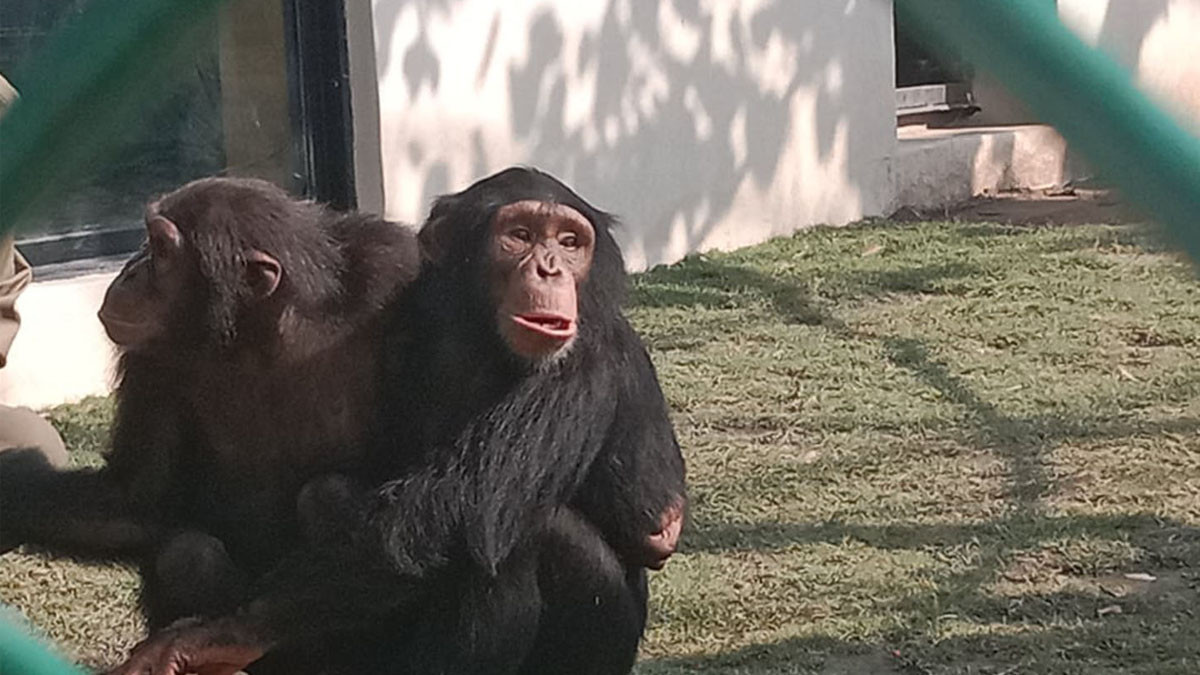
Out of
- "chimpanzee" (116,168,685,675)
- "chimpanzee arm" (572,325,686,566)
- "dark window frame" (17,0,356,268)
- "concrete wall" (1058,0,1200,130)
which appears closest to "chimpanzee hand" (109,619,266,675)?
"chimpanzee" (116,168,685,675)

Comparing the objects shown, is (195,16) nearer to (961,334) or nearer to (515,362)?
(515,362)

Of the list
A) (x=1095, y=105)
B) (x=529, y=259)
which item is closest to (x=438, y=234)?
(x=529, y=259)

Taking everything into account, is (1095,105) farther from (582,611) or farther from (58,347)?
(58,347)

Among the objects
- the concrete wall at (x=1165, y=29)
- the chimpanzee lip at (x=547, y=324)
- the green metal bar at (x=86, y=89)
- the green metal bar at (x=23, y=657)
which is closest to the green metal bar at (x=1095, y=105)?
the green metal bar at (x=86, y=89)

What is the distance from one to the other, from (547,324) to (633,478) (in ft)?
1.15

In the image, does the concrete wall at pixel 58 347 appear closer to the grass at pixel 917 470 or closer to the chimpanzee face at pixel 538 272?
the grass at pixel 917 470

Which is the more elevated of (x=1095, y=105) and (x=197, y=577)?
(x=1095, y=105)

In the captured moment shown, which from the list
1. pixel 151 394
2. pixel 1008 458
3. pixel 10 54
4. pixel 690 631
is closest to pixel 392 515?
pixel 151 394

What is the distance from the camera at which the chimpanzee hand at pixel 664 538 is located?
2.33m

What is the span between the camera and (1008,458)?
408cm

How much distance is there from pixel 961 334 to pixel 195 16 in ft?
16.0

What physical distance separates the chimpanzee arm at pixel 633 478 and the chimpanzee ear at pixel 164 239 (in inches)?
21.9

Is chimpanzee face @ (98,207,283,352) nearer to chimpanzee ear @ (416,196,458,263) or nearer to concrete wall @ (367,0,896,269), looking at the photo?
chimpanzee ear @ (416,196,458,263)

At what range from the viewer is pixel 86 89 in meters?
0.69
